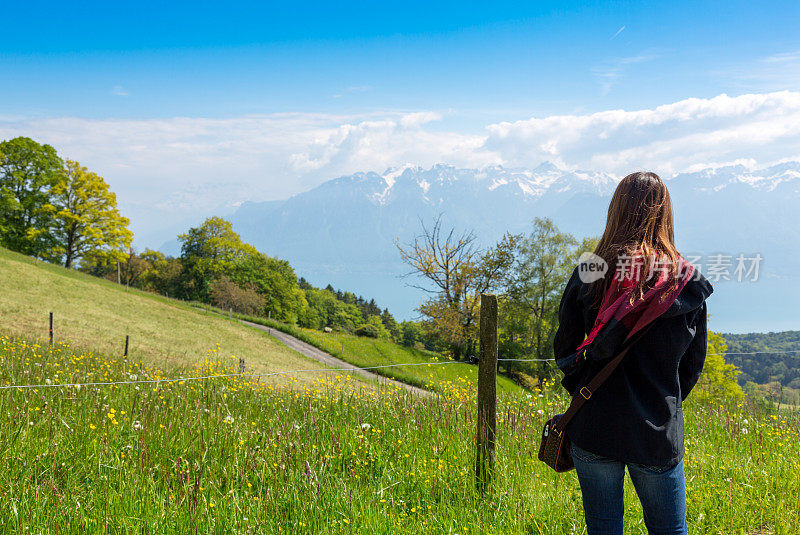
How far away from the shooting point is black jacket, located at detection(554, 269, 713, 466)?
7.36 feet

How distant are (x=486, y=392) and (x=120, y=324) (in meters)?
27.6

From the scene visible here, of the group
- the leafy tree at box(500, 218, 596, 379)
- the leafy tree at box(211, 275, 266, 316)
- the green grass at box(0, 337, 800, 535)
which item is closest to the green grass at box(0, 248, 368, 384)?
the green grass at box(0, 337, 800, 535)

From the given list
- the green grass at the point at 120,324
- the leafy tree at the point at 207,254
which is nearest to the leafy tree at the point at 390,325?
the leafy tree at the point at 207,254

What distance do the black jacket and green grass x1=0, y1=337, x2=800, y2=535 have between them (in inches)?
57.7

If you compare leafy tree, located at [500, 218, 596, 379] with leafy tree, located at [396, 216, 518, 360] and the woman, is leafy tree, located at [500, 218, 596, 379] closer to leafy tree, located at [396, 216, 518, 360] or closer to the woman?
leafy tree, located at [396, 216, 518, 360]

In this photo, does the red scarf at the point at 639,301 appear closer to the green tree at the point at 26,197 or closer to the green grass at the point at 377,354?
the green grass at the point at 377,354

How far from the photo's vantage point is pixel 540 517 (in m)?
3.52

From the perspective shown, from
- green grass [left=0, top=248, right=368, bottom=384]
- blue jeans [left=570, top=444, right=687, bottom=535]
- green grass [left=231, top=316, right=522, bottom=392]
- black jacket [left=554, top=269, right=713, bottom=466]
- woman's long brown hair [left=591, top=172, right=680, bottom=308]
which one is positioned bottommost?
green grass [left=231, top=316, right=522, bottom=392]

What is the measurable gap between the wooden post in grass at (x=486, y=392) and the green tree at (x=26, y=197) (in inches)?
1911

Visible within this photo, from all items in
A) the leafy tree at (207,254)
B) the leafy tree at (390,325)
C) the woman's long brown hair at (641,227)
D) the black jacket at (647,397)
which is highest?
the leafy tree at (207,254)

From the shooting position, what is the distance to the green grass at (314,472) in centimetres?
322

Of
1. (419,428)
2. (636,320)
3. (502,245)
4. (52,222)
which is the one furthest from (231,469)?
(52,222)

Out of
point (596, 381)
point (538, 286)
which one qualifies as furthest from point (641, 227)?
point (538, 286)

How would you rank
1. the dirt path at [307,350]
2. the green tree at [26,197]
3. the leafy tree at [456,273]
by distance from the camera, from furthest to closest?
the green tree at [26,197] < the leafy tree at [456,273] < the dirt path at [307,350]
